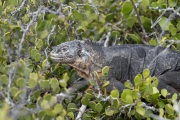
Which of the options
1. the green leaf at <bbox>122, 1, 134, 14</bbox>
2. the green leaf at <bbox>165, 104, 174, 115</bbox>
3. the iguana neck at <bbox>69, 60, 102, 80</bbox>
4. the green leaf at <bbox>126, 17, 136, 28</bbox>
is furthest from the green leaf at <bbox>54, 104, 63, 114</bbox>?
the green leaf at <bbox>126, 17, 136, 28</bbox>

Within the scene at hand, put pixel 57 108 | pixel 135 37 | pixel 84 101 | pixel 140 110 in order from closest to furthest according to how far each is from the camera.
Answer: pixel 57 108, pixel 140 110, pixel 84 101, pixel 135 37

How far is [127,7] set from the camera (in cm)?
629

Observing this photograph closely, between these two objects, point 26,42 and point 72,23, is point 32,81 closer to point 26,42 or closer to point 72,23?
point 26,42

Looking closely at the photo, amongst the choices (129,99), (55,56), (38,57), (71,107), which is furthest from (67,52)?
(129,99)

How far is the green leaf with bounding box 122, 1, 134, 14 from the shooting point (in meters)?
6.25

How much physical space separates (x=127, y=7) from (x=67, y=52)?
102 cm

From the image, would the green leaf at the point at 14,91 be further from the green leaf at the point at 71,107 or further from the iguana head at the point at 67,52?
the iguana head at the point at 67,52

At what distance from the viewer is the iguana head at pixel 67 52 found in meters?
5.71

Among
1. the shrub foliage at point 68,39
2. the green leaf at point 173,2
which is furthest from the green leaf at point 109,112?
the green leaf at point 173,2

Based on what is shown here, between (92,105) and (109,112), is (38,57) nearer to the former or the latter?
(92,105)

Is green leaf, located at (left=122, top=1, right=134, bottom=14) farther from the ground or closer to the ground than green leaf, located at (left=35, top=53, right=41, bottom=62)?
farther from the ground

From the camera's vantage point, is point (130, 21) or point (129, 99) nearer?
point (129, 99)

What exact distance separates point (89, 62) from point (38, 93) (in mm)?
1182

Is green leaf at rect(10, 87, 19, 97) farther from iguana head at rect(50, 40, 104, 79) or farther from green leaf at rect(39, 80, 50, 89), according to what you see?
iguana head at rect(50, 40, 104, 79)
